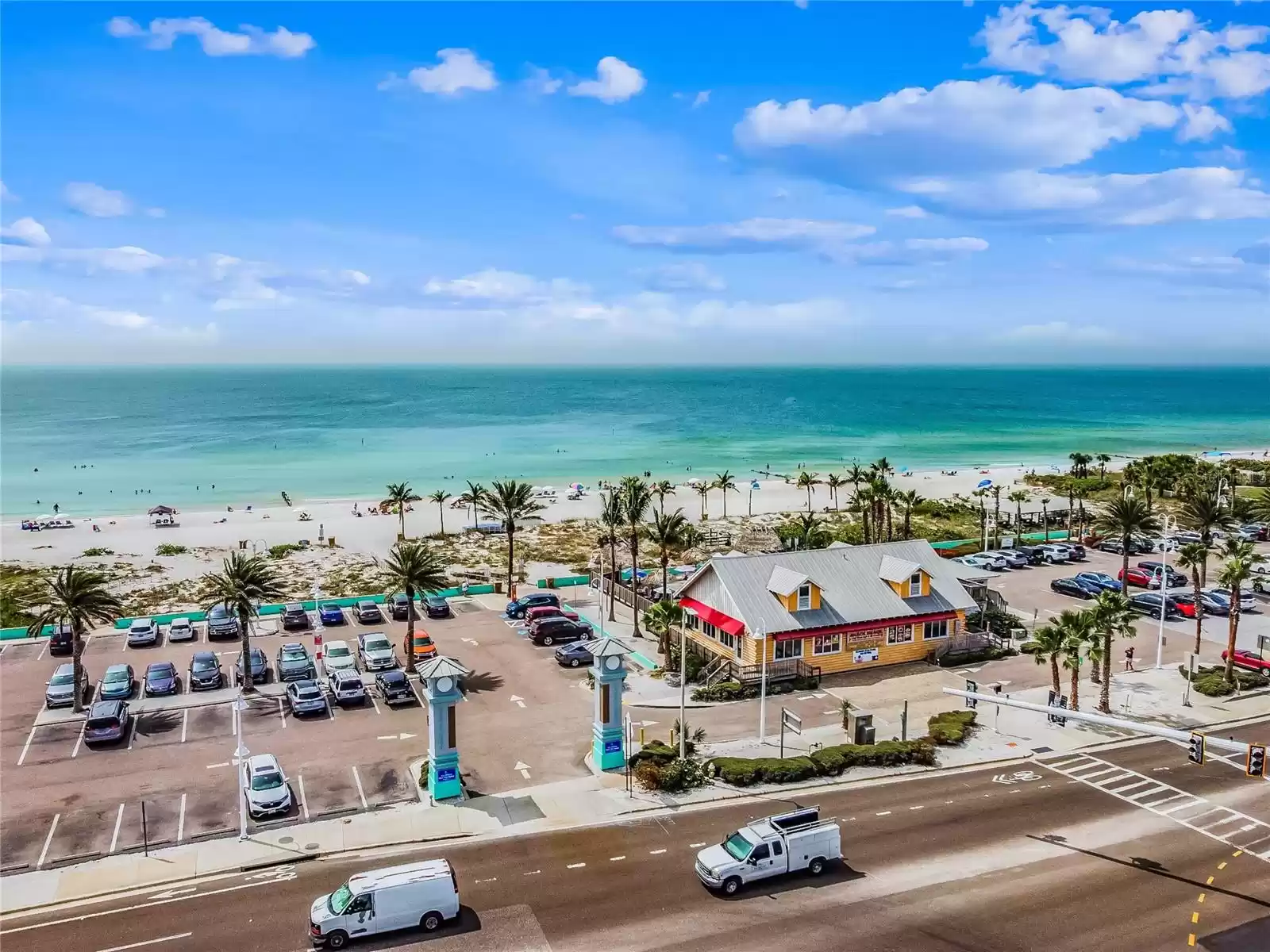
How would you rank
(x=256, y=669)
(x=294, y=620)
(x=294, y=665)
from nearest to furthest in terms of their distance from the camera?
1. (x=294, y=665)
2. (x=256, y=669)
3. (x=294, y=620)

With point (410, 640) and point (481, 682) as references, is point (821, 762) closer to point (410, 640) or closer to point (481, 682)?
point (481, 682)

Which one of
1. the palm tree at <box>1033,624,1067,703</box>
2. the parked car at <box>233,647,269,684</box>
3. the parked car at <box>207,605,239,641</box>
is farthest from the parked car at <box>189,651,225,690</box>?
the palm tree at <box>1033,624,1067,703</box>

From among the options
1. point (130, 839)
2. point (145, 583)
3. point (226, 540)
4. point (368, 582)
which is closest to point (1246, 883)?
point (130, 839)

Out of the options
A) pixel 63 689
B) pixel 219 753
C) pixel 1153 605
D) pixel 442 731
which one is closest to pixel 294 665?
pixel 219 753

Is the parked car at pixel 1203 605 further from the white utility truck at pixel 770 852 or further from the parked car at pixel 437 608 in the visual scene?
the parked car at pixel 437 608

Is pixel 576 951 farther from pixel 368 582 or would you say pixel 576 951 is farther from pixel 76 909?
pixel 368 582

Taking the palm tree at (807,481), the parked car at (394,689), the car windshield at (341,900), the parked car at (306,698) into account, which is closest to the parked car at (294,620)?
the parked car at (306,698)
